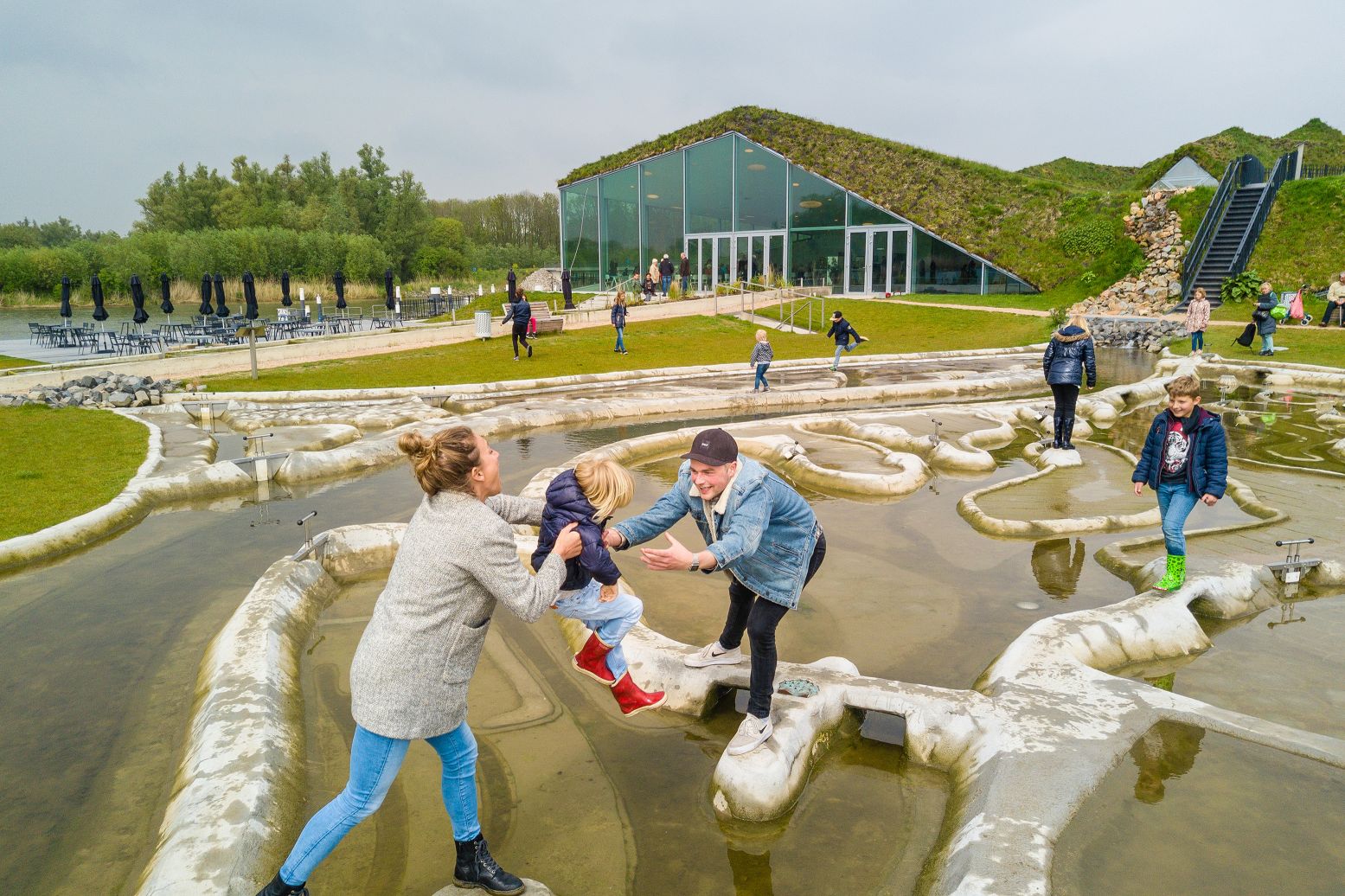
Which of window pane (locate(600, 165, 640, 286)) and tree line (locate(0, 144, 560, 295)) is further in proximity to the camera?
tree line (locate(0, 144, 560, 295))

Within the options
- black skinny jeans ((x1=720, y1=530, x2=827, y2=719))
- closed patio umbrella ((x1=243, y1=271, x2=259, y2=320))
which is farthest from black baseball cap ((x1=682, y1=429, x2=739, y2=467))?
closed patio umbrella ((x1=243, y1=271, x2=259, y2=320))

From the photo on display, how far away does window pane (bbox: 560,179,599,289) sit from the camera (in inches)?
1670

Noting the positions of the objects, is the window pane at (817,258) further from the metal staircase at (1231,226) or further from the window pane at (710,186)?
the metal staircase at (1231,226)

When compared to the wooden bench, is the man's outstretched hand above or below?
below

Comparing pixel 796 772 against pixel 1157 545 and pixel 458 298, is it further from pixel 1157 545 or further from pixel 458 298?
pixel 458 298

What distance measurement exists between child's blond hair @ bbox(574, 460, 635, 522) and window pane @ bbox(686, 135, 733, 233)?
3746 cm

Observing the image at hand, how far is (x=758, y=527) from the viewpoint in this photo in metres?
3.93

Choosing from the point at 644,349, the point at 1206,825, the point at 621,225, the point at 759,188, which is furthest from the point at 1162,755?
the point at 621,225

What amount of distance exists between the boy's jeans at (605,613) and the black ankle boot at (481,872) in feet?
3.74

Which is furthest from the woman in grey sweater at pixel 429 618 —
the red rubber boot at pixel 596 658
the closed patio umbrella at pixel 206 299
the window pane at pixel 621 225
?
the window pane at pixel 621 225

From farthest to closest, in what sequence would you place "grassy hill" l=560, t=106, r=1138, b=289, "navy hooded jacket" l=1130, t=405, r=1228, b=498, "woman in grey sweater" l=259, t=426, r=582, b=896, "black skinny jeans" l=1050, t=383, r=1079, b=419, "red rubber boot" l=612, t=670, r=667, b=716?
"grassy hill" l=560, t=106, r=1138, b=289
"black skinny jeans" l=1050, t=383, r=1079, b=419
"navy hooded jacket" l=1130, t=405, r=1228, b=498
"red rubber boot" l=612, t=670, r=667, b=716
"woman in grey sweater" l=259, t=426, r=582, b=896

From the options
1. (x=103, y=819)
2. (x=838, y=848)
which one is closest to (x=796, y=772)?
(x=838, y=848)

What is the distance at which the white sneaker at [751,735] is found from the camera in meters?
4.23

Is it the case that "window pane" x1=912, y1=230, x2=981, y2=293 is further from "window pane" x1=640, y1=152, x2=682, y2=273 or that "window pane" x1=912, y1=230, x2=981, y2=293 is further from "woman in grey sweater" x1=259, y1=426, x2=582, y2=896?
"woman in grey sweater" x1=259, y1=426, x2=582, y2=896
